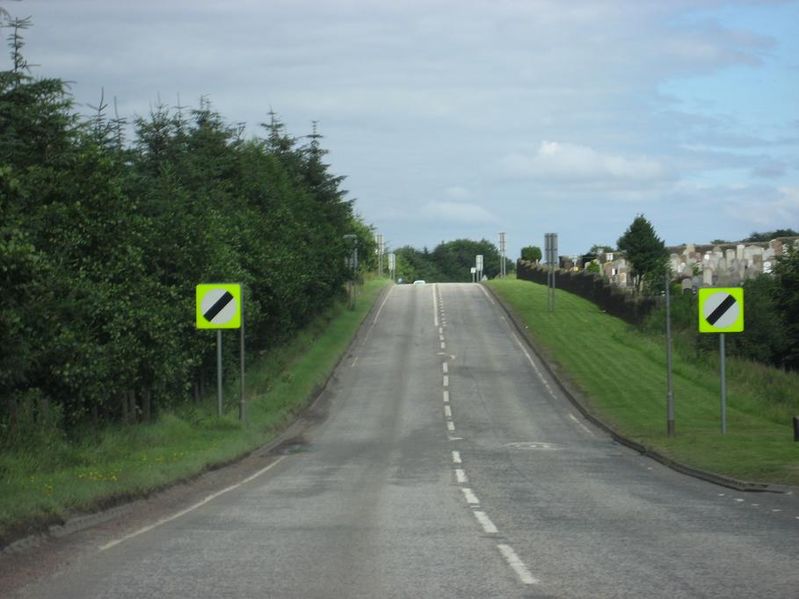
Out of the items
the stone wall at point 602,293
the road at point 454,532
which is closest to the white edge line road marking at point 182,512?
the road at point 454,532

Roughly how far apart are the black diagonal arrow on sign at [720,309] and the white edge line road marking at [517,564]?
17934mm

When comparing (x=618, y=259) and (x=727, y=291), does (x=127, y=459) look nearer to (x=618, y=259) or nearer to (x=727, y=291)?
(x=727, y=291)

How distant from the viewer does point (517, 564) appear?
35.7 feet

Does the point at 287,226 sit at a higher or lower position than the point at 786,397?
higher

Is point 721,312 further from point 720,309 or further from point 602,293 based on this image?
point 602,293

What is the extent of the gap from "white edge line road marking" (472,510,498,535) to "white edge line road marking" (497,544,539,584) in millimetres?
1255

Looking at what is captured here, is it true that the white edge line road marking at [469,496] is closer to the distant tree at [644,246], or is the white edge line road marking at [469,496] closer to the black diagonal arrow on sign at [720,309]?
the black diagonal arrow on sign at [720,309]

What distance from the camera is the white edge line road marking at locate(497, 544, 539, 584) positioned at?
10039 mm

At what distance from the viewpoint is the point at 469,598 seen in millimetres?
9180

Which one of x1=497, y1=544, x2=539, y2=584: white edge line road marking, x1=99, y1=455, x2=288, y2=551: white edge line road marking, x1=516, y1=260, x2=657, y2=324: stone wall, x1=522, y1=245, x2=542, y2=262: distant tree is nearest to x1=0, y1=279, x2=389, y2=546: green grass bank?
x1=99, y1=455, x2=288, y2=551: white edge line road marking

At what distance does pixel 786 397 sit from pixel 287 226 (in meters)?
22.2

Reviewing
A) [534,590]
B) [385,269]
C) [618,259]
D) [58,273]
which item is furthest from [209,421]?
[385,269]

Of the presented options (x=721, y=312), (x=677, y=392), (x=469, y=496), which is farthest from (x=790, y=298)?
(x=469, y=496)

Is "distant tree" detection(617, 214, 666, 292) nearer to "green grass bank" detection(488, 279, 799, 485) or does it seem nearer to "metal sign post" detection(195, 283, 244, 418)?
"green grass bank" detection(488, 279, 799, 485)
